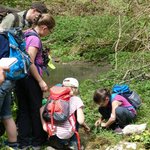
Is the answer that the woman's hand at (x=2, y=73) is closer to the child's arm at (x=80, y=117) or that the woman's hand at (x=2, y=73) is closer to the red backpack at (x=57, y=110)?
the red backpack at (x=57, y=110)

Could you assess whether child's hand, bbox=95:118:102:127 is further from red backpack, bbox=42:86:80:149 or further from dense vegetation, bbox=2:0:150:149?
red backpack, bbox=42:86:80:149

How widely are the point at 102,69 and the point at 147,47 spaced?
7.99 ft

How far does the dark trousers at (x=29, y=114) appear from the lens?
476 cm

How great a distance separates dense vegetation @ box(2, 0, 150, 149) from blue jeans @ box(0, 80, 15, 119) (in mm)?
1215

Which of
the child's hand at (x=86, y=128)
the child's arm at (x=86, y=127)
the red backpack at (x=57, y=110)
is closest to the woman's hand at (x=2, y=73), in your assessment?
the red backpack at (x=57, y=110)

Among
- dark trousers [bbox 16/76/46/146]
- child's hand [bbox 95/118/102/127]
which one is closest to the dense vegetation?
child's hand [bbox 95/118/102/127]

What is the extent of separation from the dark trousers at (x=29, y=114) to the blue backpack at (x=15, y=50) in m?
0.52

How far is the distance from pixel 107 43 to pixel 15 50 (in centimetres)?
712

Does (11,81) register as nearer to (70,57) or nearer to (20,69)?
(20,69)

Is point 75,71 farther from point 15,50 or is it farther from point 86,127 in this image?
point 15,50

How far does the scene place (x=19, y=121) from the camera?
16.0ft

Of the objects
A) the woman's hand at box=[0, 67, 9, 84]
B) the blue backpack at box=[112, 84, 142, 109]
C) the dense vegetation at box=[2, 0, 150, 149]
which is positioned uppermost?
the woman's hand at box=[0, 67, 9, 84]

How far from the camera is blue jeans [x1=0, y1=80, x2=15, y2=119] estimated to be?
422cm

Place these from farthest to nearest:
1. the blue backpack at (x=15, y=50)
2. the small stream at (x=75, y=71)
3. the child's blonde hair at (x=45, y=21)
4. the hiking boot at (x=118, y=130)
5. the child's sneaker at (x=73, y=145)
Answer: the small stream at (x=75, y=71) < the hiking boot at (x=118, y=130) < the child's sneaker at (x=73, y=145) < the child's blonde hair at (x=45, y=21) < the blue backpack at (x=15, y=50)
